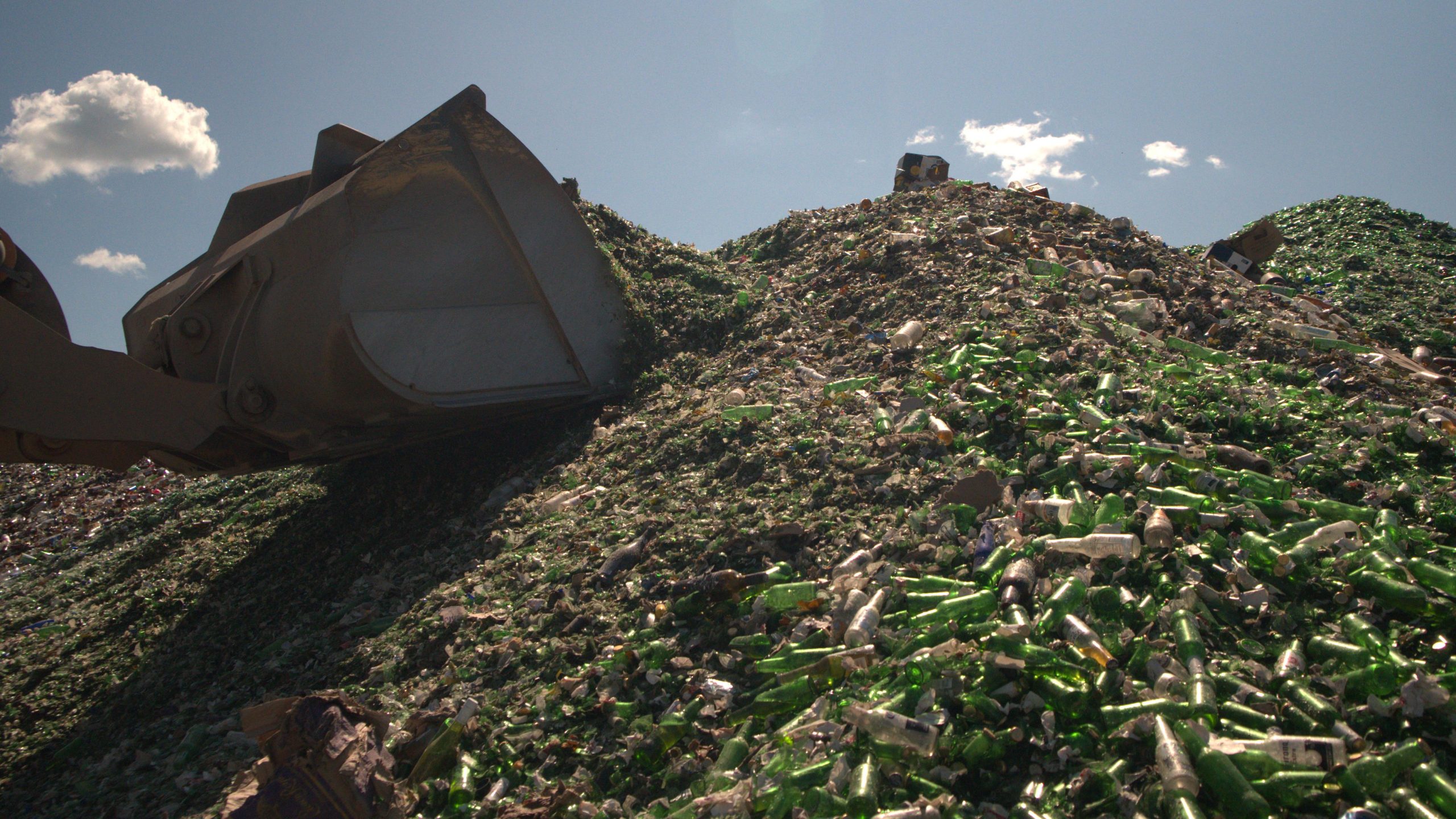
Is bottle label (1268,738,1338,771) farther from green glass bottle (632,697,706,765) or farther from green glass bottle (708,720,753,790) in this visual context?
green glass bottle (632,697,706,765)

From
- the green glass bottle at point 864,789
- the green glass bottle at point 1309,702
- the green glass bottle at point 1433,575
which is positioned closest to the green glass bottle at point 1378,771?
the green glass bottle at point 1309,702

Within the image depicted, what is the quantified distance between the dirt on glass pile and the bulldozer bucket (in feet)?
2.18

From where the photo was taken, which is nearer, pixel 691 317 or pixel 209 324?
pixel 209 324

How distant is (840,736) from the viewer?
7.84ft

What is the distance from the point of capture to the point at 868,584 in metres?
3.11

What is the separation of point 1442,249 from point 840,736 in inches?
480

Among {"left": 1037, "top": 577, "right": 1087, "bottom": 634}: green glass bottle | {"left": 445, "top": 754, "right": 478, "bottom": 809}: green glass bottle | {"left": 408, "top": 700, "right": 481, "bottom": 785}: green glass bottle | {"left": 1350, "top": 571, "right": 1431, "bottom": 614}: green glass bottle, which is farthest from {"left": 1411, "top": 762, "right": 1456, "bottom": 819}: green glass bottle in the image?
{"left": 408, "top": 700, "right": 481, "bottom": 785}: green glass bottle

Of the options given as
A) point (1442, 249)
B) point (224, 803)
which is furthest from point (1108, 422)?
point (1442, 249)

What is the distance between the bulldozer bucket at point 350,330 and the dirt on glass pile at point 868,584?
0.66 metres

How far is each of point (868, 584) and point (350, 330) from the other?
3516mm

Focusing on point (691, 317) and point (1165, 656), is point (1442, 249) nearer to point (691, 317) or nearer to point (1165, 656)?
point (691, 317)

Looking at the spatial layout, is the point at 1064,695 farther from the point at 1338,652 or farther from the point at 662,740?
the point at 662,740

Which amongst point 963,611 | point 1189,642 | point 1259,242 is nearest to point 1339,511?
point 1189,642

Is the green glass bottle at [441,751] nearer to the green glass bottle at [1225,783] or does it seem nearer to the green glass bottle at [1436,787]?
the green glass bottle at [1225,783]
